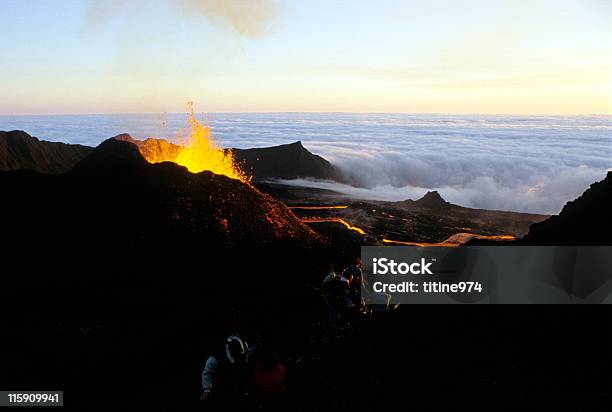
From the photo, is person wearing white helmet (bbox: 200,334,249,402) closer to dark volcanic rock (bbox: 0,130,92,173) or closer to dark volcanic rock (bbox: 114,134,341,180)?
dark volcanic rock (bbox: 0,130,92,173)

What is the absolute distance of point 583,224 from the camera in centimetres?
1550

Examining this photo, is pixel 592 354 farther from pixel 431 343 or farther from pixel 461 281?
pixel 461 281

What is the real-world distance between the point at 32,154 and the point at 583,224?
5481cm

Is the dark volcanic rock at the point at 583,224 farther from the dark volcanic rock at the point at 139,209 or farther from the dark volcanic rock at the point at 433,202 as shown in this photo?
the dark volcanic rock at the point at 433,202

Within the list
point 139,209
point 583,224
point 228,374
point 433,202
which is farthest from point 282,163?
point 228,374

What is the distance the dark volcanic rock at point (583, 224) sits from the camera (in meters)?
14.7

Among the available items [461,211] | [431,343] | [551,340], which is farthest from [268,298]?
[461,211]

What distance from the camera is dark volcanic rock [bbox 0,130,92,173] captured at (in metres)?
51.5

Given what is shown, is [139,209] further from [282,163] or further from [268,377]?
[282,163]

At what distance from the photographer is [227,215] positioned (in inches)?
766

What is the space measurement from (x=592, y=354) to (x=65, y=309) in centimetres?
1347

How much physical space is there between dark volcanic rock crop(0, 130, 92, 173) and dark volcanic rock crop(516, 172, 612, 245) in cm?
4893

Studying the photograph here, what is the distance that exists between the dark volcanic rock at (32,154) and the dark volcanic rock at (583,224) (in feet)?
161
